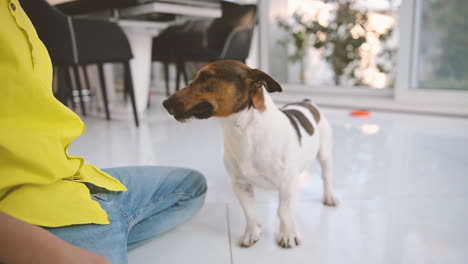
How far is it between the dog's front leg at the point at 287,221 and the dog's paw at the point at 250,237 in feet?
0.23

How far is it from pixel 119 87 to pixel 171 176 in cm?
457

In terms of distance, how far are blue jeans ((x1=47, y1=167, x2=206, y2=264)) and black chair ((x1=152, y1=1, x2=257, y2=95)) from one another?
2.04 m

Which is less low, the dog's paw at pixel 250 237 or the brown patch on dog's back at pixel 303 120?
the brown patch on dog's back at pixel 303 120

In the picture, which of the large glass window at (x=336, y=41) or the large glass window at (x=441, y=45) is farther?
the large glass window at (x=336, y=41)

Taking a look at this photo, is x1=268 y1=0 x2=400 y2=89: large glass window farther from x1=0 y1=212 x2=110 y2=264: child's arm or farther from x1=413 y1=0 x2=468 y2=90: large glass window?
x1=0 y1=212 x2=110 y2=264: child's arm

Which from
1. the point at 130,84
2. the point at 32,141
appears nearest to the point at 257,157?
the point at 32,141

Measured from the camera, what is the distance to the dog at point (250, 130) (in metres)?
0.97

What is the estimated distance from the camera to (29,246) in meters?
0.51

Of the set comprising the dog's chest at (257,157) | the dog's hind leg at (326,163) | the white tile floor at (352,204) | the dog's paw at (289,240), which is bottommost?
the white tile floor at (352,204)

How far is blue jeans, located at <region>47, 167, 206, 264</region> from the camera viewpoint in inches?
27.5

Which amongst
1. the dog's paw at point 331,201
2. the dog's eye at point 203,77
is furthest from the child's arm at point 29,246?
the dog's paw at point 331,201

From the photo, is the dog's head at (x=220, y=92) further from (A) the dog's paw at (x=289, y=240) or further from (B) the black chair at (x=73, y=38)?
(B) the black chair at (x=73, y=38)

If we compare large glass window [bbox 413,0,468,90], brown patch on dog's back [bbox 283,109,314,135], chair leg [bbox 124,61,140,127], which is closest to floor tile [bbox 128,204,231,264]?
brown patch on dog's back [bbox 283,109,314,135]

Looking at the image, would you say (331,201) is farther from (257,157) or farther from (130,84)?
(130,84)
